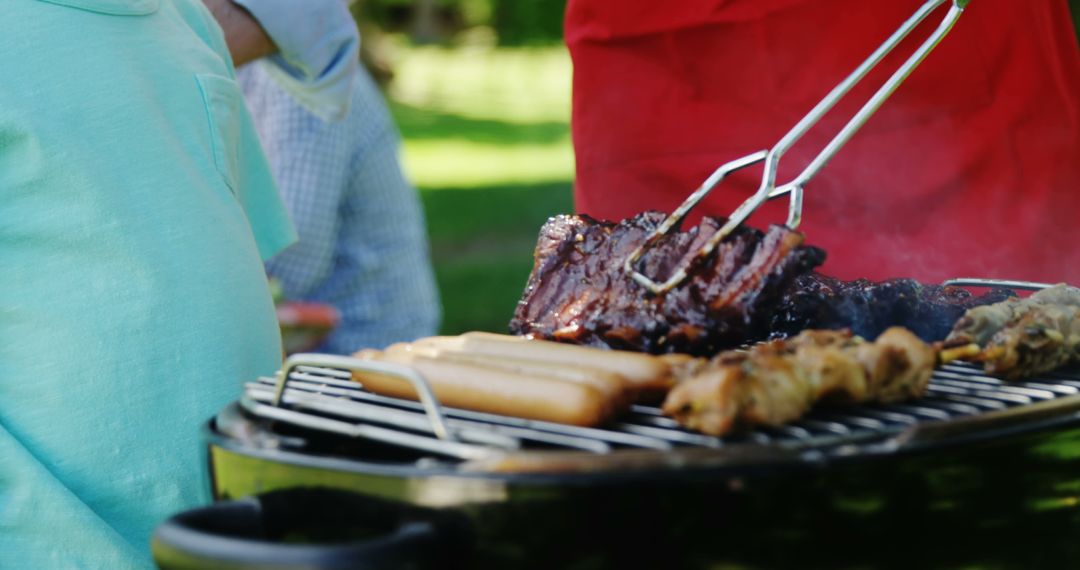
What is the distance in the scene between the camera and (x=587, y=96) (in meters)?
3.51

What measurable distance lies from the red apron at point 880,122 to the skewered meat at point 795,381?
1376 mm

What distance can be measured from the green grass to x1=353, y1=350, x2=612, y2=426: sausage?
7041 mm

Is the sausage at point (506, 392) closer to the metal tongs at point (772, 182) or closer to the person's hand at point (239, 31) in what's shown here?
the metal tongs at point (772, 182)

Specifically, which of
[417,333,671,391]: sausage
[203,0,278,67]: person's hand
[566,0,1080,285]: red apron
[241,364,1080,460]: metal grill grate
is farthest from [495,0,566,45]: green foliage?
[241,364,1080,460]: metal grill grate

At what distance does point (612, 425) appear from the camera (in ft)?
5.45

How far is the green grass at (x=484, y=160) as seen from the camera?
35.3 ft

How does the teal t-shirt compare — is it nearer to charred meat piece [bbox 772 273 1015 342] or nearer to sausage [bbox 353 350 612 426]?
sausage [bbox 353 350 612 426]

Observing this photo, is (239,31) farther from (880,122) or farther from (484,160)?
(484,160)

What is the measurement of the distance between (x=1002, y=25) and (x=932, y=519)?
76.6 inches

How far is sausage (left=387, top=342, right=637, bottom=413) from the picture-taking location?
5.43 ft

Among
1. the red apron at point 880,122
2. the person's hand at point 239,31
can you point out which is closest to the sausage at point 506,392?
the person's hand at point 239,31

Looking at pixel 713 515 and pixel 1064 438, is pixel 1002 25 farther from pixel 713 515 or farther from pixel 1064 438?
pixel 713 515

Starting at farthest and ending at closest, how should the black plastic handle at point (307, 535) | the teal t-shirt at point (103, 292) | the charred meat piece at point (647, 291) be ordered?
1. the teal t-shirt at point (103, 292)
2. the charred meat piece at point (647, 291)
3. the black plastic handle at point (307, 535)

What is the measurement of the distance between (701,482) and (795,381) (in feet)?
1.07
